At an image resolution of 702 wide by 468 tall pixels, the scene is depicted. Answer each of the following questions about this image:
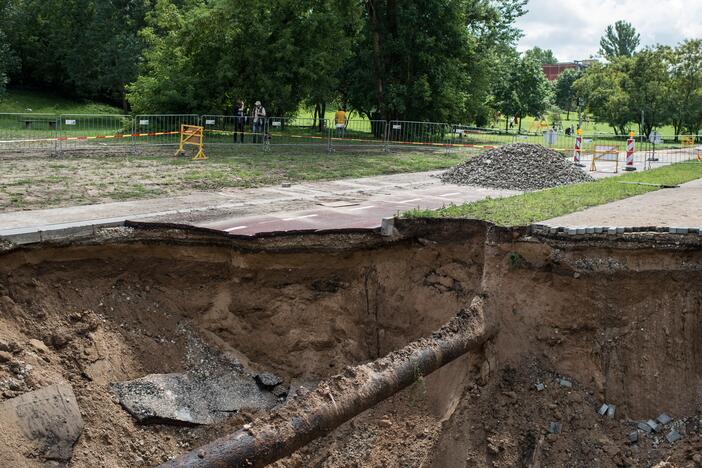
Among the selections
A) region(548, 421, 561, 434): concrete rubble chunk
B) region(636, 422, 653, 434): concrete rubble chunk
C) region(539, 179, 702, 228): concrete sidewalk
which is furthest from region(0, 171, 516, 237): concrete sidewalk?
region(636, 422, 653, 434): concrete rubble chunk

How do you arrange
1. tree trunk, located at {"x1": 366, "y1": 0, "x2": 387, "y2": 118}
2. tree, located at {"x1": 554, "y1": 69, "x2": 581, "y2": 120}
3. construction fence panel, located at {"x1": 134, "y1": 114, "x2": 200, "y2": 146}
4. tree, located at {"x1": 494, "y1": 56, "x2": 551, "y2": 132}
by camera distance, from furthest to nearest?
tree, located at {"x1": 554, "y1": 69, "x2": 581, "y2": 120}, tree, located at {"x1": 494, "y1": 56, "x2": 551, "y2": 132}, tree trunk, located at {"x1": 366, "y1": 0, "x2": 387, "y2": 118}, construction fence panel, located at {"x1": 134, "y1": 114, "x2": 200, "y2": 146}

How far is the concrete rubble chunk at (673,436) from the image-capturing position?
7090mm

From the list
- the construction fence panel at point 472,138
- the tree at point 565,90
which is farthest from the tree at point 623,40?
the construction fence panel at point 472,138

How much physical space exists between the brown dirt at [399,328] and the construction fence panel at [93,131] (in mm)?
12300

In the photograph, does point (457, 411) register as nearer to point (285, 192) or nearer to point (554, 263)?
point (554, 263)

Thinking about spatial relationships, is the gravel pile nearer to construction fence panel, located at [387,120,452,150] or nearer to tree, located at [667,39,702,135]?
construction fence panel, located at [387,120,452,150]

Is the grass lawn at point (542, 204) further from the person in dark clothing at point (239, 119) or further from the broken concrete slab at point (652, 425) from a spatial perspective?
the person in dark clothing at point (239, 119)

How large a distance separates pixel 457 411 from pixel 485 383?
1.74 ft

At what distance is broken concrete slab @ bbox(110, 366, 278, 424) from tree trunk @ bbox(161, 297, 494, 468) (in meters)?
2.29

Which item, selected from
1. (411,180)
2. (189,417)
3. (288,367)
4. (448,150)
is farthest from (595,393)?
(448,150)

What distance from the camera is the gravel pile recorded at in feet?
58.5

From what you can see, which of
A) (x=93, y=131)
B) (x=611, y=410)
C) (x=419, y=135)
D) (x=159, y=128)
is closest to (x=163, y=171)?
(x=159, y=128)

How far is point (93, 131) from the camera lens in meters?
24.1

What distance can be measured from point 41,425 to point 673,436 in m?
6.65
